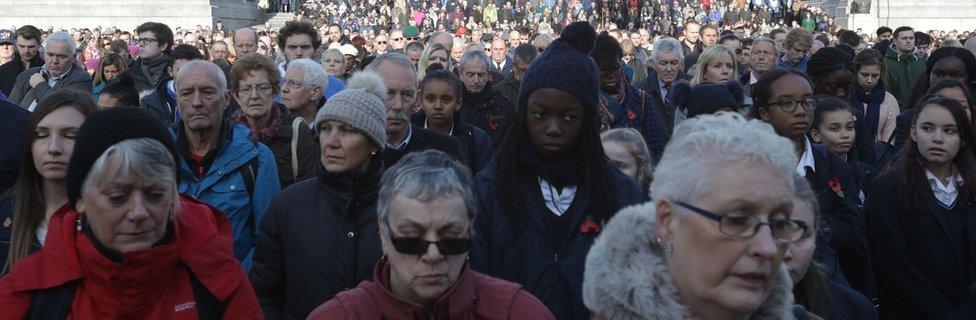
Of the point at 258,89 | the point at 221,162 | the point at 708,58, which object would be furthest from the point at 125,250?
the point at 708,58

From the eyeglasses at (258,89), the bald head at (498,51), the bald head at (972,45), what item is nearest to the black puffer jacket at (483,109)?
the eyeglasses at (258,89)

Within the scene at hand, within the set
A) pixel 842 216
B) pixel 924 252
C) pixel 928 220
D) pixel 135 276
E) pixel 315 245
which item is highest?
pixel 135 276

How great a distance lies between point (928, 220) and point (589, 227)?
109 inches

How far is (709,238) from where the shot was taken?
117 inches

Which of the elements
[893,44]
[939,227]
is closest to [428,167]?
[939,227]

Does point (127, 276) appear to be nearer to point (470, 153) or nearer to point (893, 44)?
point (470, 153)

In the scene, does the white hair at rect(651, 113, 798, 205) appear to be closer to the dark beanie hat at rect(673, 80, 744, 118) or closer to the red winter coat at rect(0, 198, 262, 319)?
the red winter coat at rect(0, 198, 262, 319)

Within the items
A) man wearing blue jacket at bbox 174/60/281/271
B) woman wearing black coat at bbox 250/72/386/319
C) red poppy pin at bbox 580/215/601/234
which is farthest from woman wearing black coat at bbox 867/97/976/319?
man wearing blue jacket at bbox 174/60/281/271

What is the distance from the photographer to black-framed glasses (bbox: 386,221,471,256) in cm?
379

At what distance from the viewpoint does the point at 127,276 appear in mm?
3949

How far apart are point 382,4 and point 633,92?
115 feet

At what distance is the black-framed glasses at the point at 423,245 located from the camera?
379 cm

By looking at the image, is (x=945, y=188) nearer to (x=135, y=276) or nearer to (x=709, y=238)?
(x=709, y=238)

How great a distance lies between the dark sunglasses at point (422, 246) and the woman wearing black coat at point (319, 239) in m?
1.26
